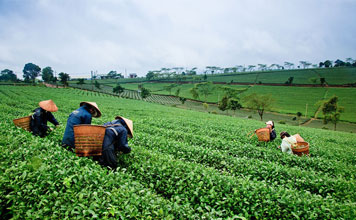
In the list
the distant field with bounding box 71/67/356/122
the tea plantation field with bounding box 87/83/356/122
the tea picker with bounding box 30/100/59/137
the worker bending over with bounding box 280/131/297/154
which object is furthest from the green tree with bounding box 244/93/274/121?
the tea picker with bounding box 30/100/59/137

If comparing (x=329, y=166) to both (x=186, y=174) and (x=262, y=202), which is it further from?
(x=186, y=174)

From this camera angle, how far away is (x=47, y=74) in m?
104

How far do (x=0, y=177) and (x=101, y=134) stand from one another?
1.89 meters

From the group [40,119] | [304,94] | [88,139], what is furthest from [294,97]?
[40,119]

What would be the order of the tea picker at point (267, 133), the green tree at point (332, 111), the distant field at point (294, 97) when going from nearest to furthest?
1. the tea picker at point (267, 133)
2. the green tree at point (332, 111)
3. the distant field at point (294, 97)

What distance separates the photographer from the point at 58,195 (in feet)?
9.94

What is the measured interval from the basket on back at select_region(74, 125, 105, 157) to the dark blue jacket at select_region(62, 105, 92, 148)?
0.81 metres

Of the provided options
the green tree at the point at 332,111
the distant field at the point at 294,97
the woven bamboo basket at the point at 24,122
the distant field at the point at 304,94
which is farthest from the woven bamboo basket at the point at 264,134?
the distant field at the point at 294,97

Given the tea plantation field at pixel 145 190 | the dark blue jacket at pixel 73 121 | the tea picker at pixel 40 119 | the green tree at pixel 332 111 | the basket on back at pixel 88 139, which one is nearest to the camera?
the tea plantation field at pixel 145 190

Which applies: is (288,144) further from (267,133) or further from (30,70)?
(30,70)

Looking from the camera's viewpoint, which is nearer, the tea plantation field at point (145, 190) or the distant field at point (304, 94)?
the tea plantation field at point (145, 190)

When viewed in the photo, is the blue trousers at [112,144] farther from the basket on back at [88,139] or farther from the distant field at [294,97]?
the distant field at [294,97]

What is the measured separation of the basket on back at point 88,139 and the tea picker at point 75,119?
76cm

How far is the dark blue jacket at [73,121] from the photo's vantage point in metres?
5.15
